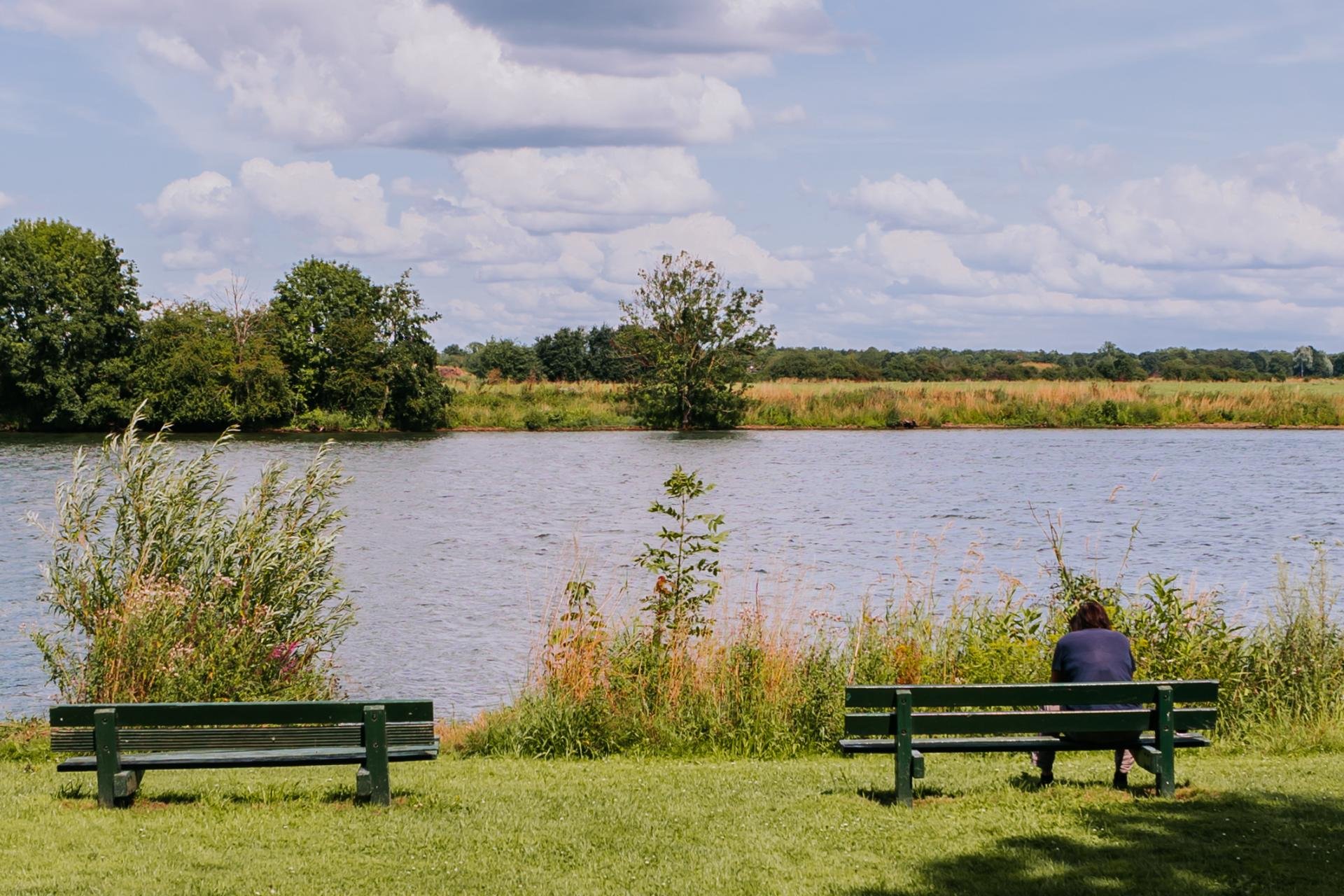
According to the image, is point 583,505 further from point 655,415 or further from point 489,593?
point 655,415

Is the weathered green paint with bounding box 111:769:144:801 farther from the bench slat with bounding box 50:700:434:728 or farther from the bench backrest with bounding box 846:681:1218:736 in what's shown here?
the bench backrest with bounding box 846:681:1218:736

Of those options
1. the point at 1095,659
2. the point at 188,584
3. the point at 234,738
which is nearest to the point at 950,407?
the point at 188,584

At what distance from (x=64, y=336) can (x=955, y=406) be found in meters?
48.9

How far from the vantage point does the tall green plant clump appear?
445 inches

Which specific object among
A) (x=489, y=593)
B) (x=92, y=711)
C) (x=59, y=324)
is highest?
(x=59, y=324)

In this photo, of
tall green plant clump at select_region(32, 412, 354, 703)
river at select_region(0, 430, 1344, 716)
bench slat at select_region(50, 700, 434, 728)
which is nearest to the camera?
bench slat at select_region(50, 700, 434, 728)

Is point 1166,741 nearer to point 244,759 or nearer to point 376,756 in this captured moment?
point 376,756

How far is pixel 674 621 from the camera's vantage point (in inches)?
465

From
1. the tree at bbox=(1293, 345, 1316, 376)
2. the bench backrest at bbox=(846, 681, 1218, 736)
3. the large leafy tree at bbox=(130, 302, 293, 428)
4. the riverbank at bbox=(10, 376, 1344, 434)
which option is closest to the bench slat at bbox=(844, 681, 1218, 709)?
the bench backrest at bbox=(846, 681, 1218, 736)

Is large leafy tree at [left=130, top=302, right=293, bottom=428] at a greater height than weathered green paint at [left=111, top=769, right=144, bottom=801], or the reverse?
large leafy tree at [left=130, top=302, right=293, bottom=428]

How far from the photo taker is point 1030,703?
7.64m

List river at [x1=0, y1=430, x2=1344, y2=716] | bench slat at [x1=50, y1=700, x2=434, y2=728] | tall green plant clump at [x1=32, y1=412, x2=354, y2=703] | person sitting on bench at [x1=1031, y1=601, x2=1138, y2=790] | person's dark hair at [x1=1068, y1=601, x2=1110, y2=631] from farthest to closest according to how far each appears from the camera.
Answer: river at [x1=0, y1=430, x2=1344, y2=716] < tall green plant clump at [x1=32, y1=412, x2=354, y2=703] < person's dark hair at [x1=1068, y1=601, x2=1110, y2=631] < person sitting on bench at [x1=1031, y1=601, x2=1138, y2=790] < bench slat at [x1=50, y1=700, x2=434, y2=728]

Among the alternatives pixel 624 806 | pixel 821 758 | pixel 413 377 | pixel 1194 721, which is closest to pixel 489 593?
pixel 821 758

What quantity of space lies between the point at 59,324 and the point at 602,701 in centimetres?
5917
